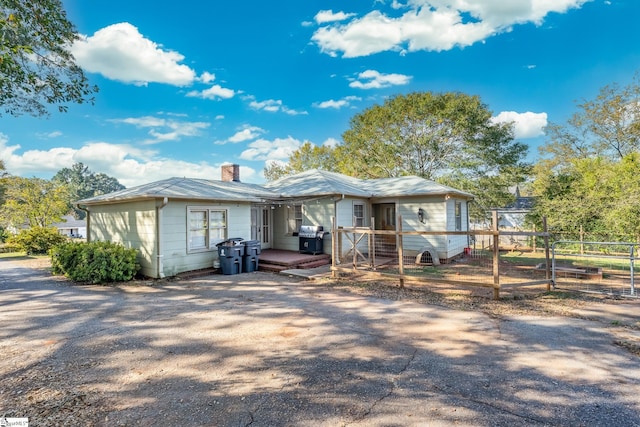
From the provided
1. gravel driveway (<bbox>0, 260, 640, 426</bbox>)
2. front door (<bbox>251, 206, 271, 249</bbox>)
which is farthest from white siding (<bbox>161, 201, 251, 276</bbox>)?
gravel driveway (<bbox>0, 260, 640, 426</bbox>)

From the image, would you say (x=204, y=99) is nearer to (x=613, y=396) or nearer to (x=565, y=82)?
(x=613, y=396)

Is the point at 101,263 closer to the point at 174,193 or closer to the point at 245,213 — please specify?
the point at 174,193

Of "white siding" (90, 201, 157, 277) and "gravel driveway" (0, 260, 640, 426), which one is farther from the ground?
"white siding" (90, 201, 157, 277)

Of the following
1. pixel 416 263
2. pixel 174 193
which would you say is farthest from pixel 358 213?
pixel 174 193

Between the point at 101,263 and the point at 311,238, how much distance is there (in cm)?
681

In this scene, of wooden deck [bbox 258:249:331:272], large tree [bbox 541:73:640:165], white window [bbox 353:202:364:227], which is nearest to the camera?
wooden deck [bbox 258:249:331:272]

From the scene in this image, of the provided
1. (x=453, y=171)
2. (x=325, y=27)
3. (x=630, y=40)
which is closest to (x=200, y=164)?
(x=325, y=27)

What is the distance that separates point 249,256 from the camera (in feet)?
34.1

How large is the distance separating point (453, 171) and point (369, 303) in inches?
670

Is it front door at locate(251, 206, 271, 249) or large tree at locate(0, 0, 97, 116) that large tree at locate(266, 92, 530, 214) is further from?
large tree at locate(0, 0, 97, 116)

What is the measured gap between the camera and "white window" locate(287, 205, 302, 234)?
13203 mm

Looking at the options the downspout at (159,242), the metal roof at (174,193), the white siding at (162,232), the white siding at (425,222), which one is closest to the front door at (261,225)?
the metal roof at (174,193)

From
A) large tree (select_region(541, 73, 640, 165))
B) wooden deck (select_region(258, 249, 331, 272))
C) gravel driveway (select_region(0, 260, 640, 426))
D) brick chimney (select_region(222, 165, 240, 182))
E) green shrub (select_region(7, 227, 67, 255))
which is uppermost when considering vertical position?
large tree (select_region(541, 73, 640, 165))

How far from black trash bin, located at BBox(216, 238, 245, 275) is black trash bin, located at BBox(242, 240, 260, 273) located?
266 millimetres
